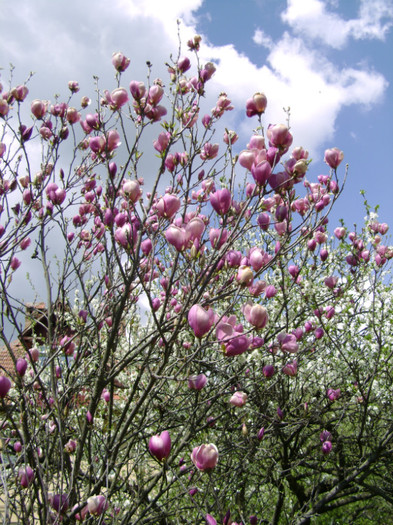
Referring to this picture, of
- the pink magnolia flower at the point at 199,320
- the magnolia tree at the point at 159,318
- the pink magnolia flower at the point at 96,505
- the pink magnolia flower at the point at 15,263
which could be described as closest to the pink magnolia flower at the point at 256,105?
the magnolia tree at the point at 159,318

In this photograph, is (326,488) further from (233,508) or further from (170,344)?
(170,344)

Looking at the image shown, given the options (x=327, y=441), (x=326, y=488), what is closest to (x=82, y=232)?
(x=327, y=441)

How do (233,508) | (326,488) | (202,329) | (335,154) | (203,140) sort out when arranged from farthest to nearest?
(326,488) < (233,508) < (203,140) < (335,154) < (202,329)

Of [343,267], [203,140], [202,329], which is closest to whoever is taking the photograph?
[202,329]

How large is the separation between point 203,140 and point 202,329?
1.31 meters

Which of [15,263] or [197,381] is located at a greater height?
[15,263]

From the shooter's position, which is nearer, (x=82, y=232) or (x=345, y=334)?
(x=82, y=232)

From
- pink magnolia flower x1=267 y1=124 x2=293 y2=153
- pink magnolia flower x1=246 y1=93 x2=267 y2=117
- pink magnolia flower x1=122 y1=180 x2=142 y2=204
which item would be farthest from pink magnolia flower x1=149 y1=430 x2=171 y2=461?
pink magnolia flower x1=246 y1=93 x2=267 y2=117

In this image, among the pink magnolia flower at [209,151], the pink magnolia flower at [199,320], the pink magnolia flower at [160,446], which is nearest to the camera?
the pink magnolia flower at [199,320]

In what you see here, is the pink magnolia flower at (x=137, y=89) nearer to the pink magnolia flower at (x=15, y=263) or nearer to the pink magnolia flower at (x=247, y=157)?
the pink magnolia flower at (x=247, y=157)

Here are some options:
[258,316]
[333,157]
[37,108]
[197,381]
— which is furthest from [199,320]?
[37,108]

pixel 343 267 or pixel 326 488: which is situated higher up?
pixel 343 267

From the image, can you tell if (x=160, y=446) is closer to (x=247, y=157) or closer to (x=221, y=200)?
(x=221, y=200)

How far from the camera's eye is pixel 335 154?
2.03m
